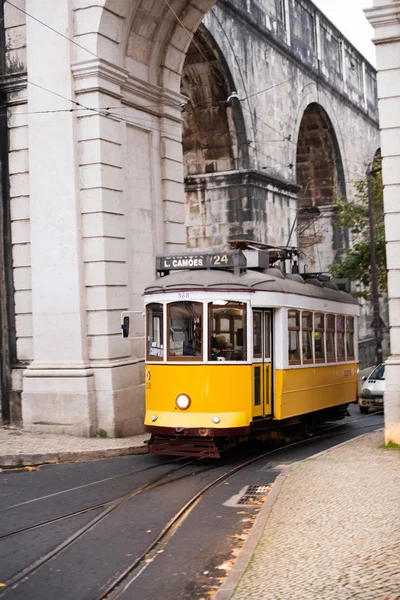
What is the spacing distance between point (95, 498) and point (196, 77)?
663 inches

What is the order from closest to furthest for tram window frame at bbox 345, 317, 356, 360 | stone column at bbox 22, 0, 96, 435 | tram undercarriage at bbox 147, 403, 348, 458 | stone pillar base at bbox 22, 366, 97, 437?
tram undercarriage at bbox 147, 403, 348, 458
stone pillar base at bbox 22, 366, 97, 437
stone column at bbox 22, 0, 96, 435
tram window frame at bbox 345, 317, 356, 360

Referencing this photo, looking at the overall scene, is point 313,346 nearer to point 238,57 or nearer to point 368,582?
point 368,582

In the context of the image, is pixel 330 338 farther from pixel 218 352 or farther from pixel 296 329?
pixel 218 352

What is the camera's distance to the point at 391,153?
13.7m

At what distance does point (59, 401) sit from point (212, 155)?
38.5 feet

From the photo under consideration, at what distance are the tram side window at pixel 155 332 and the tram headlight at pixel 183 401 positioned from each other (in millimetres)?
736

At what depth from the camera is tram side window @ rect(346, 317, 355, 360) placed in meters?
18.9

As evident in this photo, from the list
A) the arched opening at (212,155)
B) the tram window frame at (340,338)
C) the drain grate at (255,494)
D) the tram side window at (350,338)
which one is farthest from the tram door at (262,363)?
the arched opening at (212,155)

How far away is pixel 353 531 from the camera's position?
836 centimetres

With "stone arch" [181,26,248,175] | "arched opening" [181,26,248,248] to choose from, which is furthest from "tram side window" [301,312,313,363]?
"stone arch" [181,26,248,175]

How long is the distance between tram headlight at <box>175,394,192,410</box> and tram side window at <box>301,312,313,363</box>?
113 inches

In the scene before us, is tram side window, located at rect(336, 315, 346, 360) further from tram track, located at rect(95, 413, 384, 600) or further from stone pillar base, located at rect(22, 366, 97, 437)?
tram track, located at rect(95, 413, 384, 600)

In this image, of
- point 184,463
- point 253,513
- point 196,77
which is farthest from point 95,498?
point 196,77

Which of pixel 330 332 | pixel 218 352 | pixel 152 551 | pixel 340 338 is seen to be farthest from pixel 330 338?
pixel 152 551
